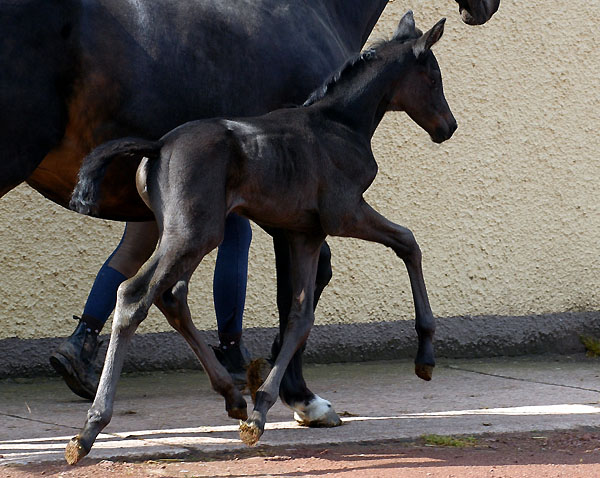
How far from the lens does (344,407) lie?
185 inches

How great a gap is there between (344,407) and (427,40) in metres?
1.76

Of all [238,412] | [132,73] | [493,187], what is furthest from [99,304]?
[493,187]

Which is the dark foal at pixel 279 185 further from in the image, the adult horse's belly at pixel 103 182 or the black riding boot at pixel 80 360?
the black riding boot at pixel 80 360

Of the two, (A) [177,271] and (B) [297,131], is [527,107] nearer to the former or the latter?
(B) [297,131]

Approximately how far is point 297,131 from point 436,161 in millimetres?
2477

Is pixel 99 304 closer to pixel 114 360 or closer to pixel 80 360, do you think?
pixel 80 360

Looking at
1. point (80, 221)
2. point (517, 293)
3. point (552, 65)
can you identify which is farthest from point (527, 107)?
point (80, 221)

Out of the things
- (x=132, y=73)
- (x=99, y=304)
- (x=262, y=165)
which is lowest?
(x=99, y=304)

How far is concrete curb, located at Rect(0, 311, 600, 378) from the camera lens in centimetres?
538

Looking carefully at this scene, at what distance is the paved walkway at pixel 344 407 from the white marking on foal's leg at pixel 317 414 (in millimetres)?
56

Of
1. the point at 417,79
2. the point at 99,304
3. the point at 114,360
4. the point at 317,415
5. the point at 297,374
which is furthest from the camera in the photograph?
the point at 99,304

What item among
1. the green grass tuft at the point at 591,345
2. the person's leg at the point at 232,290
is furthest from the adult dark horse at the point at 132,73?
the green grass tuft at the point at 591,345

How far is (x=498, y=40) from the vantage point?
605 centimetres

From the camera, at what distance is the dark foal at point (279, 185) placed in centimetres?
337
